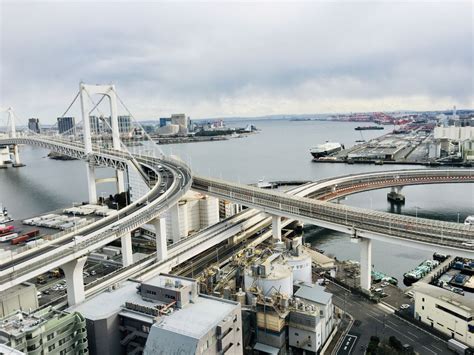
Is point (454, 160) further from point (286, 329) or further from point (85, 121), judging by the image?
point (286, 329)

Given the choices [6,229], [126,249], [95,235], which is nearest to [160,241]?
[126,249]

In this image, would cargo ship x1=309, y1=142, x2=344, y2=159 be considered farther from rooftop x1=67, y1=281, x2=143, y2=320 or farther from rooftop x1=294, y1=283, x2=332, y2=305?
rooftop x1=67, y1=281, x2=143, y2=320

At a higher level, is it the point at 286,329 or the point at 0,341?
the point at 0,341

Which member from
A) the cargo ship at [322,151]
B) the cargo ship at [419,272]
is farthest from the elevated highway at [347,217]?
the cargo ship at [322,151]

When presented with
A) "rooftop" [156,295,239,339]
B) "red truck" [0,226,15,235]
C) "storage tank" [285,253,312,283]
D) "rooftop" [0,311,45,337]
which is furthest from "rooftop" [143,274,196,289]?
"red truck" [0,226,15,235]

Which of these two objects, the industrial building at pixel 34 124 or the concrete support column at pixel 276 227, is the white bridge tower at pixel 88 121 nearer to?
the concrete support column at pixel 276 227

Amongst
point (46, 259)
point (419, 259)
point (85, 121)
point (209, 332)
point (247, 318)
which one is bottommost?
point (419, 259)

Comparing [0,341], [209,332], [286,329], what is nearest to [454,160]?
[286,329]
